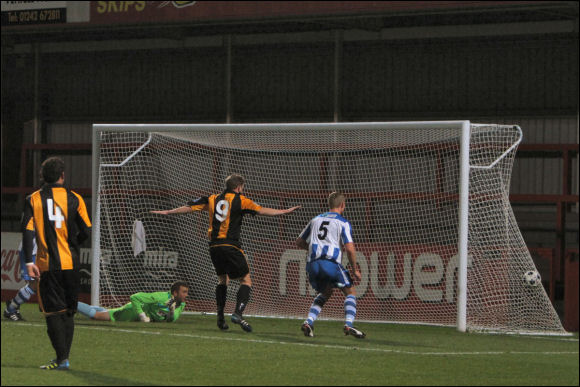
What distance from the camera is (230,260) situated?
12.4 meters

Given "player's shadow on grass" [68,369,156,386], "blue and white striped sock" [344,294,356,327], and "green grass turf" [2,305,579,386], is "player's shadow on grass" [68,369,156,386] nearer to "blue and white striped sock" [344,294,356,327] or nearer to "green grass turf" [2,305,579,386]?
"green grass turf" [2,305,579,386]

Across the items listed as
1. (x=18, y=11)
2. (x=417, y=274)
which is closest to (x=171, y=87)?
(x=18, y=11)

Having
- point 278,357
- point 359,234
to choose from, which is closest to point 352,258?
point 278,357

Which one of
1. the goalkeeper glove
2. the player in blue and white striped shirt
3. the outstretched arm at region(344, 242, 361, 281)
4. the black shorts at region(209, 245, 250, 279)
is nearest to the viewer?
the outstretched arm at region(344, 242, 361, 281)

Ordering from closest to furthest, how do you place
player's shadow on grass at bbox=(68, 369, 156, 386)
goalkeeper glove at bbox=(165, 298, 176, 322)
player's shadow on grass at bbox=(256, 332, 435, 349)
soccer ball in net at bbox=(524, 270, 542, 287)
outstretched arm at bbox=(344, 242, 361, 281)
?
player's shadow on grass at bbox=(68, 369, 156, 386), outstretched arm at bbox=(344, 242, 361, 281), player's shadow on grass at bbox=(256, 332, 435, 349), goalkeeper glove at bbox=(165, 298, 176, 322), soccer ball in net at bbox=(524, 270, 542, 287)

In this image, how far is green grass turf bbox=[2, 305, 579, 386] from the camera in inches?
346

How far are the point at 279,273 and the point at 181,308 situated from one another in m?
2.27

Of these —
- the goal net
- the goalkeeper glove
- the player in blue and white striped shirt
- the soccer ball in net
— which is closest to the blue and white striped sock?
the player in blue and white striped shirt

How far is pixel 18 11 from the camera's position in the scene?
75.4ft

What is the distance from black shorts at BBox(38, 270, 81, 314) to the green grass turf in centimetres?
54

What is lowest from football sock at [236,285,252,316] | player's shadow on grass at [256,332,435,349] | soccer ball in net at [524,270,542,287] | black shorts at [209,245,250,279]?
player's shadow on grass at [256,332,435,349]

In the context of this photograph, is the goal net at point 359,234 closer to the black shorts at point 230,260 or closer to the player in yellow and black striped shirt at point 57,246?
the black shorts at point 230,260

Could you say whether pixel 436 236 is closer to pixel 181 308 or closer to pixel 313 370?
pixel 181 308

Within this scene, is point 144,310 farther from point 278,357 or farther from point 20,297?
point 278,357
